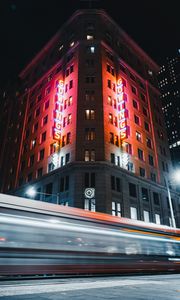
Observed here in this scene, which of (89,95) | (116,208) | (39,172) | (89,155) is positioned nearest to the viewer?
(116,208)

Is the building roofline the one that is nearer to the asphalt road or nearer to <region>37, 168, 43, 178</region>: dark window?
<region>37, 168, 43, 178</region>: dark window

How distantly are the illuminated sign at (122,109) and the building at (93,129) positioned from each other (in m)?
0.15

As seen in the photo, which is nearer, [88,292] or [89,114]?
[88,292]

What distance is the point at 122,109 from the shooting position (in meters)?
35.2

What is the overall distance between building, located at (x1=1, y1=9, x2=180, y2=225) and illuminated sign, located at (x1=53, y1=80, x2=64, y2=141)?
0.16 meters

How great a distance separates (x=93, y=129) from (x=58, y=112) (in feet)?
22.0

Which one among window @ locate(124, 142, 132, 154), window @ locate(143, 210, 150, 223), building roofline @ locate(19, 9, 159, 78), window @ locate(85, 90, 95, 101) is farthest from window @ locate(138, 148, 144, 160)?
building roofline @ locate(19, 9, 159, 78)

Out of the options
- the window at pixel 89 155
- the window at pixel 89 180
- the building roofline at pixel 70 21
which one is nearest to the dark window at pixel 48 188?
the window at pixel 89 180

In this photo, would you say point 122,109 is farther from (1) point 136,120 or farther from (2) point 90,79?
(2) point 90,79

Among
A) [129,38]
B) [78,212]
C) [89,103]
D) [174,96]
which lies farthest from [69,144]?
[174,96]

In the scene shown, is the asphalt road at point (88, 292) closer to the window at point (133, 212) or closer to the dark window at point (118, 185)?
the dark window at point (118, 185)

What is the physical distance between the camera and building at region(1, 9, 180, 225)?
97.4 ft

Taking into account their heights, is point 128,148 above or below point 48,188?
above

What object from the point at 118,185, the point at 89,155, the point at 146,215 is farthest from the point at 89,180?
the point at 146,215
